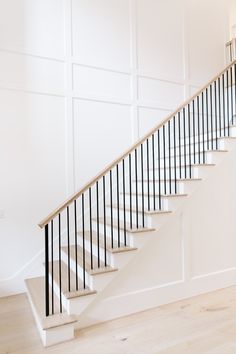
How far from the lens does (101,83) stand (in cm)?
459

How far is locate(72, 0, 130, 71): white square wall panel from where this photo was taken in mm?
4445

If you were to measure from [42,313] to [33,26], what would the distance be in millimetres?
3817

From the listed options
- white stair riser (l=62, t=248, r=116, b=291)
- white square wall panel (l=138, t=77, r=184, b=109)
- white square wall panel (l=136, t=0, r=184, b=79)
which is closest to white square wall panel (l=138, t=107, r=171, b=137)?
white square wall panel (l=138, t=77, r=184, b=109)

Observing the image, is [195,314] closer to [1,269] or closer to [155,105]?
[1,269]

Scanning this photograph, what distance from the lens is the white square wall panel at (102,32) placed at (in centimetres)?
445

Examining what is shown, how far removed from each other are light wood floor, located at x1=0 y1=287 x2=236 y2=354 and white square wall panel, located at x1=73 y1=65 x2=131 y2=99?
3.24 meters

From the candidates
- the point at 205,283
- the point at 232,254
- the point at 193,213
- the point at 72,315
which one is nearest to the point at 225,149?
the point at 193,213

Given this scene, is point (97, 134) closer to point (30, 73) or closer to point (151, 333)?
point (30, 73)

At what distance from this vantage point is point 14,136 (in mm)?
3885

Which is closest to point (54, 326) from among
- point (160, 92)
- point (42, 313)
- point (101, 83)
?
point (42, 313)

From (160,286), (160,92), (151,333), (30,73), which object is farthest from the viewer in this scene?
(160,92)

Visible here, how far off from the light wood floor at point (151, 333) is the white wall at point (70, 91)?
1152 millimetres

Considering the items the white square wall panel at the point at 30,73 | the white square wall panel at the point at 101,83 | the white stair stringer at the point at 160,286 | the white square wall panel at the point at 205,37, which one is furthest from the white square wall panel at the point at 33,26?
the white stair stringer at the point at 160,286

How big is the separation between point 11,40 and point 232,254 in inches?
169
